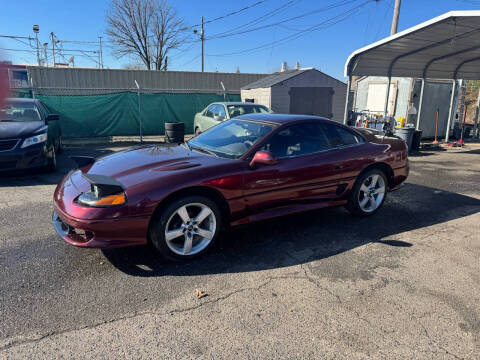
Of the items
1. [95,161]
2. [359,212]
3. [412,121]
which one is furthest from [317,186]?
[412,121]

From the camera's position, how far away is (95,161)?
4242mm

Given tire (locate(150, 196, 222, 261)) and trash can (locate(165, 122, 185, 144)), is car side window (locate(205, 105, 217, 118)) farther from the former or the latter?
tire (locate(150, 196, 222, 261))

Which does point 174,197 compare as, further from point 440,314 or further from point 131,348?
point 440,314

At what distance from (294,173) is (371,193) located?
1.54m

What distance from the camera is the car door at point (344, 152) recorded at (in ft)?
15.0

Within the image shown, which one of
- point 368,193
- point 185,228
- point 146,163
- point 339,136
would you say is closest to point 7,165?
point 146,163

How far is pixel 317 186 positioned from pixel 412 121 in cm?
1216

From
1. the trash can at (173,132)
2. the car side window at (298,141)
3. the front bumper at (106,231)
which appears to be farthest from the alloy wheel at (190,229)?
the trash can at (173,132)

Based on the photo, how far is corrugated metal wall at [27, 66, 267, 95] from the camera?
16.0 meters

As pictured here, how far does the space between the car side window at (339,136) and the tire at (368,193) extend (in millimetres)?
496

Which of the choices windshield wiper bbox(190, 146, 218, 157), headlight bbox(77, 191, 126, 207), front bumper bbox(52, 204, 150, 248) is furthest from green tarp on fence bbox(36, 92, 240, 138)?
headlight bbox(77, 191, 126, 207)

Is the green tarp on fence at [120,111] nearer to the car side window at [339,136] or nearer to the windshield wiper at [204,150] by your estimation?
the windshield wiper at [204,150]

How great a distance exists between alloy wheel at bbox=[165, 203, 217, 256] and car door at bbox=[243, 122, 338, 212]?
0.51 m

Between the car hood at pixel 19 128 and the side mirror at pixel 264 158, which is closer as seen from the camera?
the side mirror at pixel 264 158
